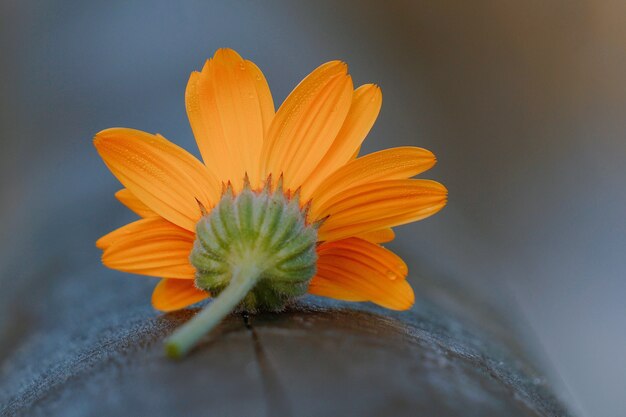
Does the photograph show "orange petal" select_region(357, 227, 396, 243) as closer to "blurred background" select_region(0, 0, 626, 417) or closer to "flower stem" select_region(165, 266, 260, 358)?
"flower stem" select_region(165, 266, 260, 358)

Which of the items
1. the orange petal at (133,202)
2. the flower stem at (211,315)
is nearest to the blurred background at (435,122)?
the orange petal at (133,202)

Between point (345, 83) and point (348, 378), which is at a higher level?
point (345, 83)

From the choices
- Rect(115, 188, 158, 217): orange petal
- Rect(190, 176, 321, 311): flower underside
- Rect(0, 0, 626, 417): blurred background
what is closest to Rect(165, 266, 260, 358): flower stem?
Rect(190, 176, 321, 311): flower underside

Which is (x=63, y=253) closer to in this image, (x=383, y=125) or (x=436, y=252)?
(x=436, y=252)

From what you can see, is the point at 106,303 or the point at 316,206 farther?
the point at 106,303

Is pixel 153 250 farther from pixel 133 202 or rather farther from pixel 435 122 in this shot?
pixel 435 122

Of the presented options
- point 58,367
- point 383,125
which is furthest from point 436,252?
point 58,367

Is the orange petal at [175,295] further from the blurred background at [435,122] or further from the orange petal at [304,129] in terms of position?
the blurred background at [435,122]
